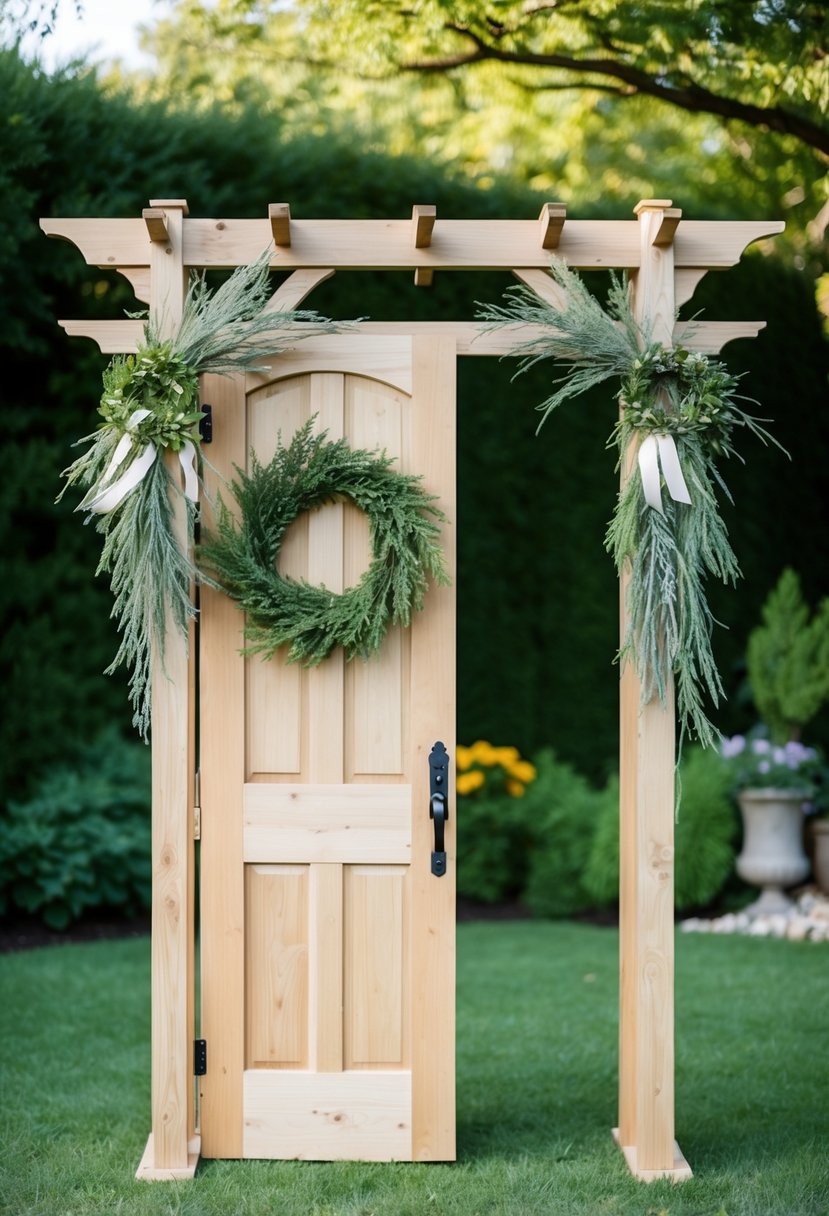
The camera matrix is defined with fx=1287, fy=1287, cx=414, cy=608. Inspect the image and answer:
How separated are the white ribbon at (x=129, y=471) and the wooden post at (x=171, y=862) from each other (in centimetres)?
10

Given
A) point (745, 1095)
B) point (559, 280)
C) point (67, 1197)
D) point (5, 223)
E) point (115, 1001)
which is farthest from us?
point (5, 223)

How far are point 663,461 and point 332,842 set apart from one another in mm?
1450

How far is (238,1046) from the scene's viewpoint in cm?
375

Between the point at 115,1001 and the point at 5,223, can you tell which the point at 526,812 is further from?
the point at 5,223

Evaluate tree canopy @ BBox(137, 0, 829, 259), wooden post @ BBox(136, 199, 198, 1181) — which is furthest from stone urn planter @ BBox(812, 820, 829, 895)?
wooden post @ BBox(136, 199, 198, 1181)

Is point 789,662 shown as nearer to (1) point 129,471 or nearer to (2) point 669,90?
(2) point 669,90

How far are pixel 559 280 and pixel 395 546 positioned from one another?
0.91 metres

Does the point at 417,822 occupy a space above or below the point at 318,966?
above

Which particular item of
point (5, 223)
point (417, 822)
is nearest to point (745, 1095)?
point (417, 822)

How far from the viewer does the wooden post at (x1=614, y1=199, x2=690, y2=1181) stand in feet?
12.0

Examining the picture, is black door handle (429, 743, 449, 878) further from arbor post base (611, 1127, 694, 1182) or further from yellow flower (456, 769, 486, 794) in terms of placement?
yellow flower (456, 769, 486, 794)

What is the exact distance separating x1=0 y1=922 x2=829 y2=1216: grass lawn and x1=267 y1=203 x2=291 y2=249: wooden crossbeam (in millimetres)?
2648

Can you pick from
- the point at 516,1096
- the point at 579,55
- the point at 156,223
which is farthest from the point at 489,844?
the point at 156,223

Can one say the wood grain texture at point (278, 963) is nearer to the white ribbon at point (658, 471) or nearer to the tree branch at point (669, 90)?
the white ribbon at point (658, 471)
